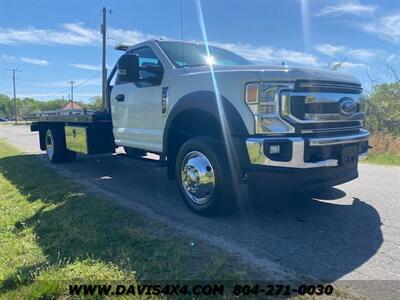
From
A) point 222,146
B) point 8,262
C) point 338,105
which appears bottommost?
point 8,262

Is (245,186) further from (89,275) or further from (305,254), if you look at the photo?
(89,275)

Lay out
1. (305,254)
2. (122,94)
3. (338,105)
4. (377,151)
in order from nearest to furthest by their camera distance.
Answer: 1. (305,254)
2. (338,105)
3. (122,94)
4. (377,151)

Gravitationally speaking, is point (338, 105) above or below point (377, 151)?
above

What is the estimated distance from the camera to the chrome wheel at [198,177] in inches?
158

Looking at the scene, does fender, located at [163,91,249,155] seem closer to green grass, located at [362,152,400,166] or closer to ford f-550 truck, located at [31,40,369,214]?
ford f-550 truck, located at [31,40,369,214]

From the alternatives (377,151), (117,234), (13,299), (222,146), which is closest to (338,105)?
(222,146)

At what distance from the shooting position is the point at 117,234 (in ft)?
11.8

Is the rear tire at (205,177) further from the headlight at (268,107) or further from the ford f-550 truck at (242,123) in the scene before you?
the headlight at (268,107)

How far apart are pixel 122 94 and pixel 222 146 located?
8.52 ft

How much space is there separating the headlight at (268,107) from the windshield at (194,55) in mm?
1540

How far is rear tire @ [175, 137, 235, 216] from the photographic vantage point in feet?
12.6

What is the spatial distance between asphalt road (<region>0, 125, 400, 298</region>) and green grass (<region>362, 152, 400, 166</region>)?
9.37 ft

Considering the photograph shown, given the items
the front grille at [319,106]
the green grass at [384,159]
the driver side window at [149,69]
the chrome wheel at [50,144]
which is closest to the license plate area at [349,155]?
the front grille at [319,106]

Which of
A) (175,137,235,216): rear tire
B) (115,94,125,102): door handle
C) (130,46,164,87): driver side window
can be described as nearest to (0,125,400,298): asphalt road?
(175,137,235,216): rear tire
